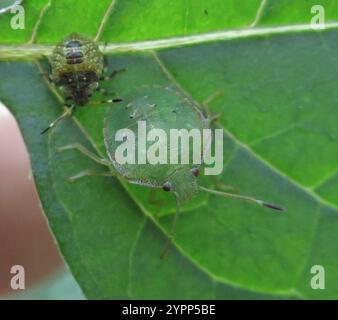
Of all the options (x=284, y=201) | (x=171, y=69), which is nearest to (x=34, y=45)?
(x=171, y=69)

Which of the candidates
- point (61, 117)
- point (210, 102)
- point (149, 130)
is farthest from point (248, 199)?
point (61, 117)

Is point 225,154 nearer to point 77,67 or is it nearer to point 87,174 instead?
point 87,174

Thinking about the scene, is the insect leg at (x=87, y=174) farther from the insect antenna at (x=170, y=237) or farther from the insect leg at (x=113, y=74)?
the insect leg at (x=113, y=74)

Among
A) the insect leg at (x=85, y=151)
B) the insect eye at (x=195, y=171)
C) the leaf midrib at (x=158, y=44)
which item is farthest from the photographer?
the insect eye at (x=195, y=171)

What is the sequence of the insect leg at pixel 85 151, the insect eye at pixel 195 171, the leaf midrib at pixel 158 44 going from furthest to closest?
1. the insect eye at pixel 195 171
2. the insect leg at pixel 85 151
3. the leaf midrib at pixel 158 44

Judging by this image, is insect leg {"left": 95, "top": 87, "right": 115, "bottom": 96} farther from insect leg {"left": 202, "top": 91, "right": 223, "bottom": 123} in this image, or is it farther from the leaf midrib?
insect leg {"left": 202, "top": 91, "right": 223, "bottom": 123}

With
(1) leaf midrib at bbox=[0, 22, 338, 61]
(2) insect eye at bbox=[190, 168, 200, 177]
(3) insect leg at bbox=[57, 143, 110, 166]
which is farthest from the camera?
(2) insect eye at bbox=[190, 168, 200, 177]

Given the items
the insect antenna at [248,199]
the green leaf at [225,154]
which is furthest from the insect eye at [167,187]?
the insect antenna at [248,199]

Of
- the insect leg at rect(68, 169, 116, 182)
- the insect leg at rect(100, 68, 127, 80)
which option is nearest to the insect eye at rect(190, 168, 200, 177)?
the insect leg at rect(68, 169, 116, 182)
